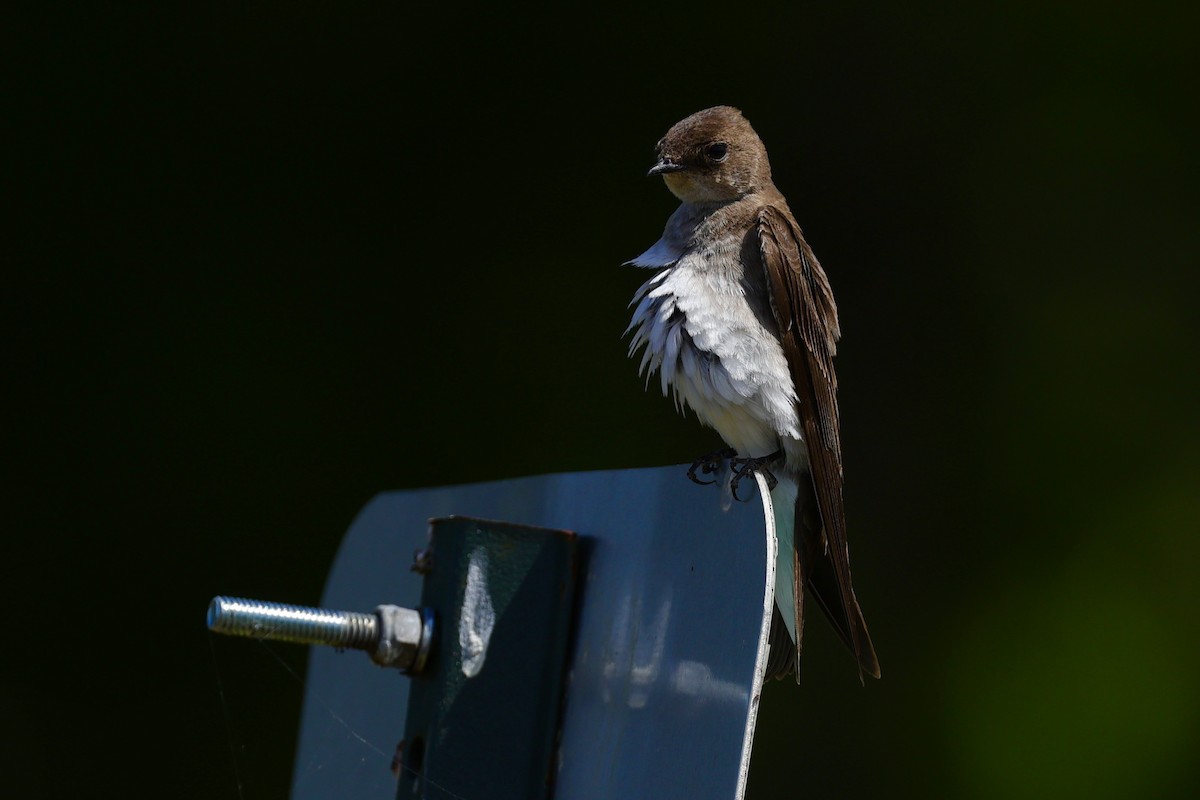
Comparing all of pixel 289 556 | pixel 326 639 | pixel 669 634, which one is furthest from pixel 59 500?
pixel 669 634

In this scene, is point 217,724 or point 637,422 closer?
point 217,724

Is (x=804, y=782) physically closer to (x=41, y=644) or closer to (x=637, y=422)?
(x=637, y=422)

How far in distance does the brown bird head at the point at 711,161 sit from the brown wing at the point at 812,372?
18 centimetres

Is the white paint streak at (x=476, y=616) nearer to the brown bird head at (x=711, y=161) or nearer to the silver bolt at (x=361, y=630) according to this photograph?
the silver bolt at (x=361, y=630)

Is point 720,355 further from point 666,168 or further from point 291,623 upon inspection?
point 291,623

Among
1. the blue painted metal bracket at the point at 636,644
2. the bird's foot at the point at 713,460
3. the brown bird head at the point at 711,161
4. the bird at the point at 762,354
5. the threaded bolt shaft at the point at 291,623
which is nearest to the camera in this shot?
the blue painted metal bracket at the point at 636,644

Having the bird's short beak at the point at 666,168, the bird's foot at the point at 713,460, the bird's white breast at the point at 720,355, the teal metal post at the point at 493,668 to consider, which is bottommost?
the teal metal post at the point at 493,668

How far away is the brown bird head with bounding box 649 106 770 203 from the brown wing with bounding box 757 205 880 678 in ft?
0.58

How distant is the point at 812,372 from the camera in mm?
2256

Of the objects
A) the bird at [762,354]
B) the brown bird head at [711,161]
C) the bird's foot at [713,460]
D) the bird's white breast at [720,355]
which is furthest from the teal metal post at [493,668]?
the brown bird head at [711,161]

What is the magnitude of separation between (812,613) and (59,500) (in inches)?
93.2

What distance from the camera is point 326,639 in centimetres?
136

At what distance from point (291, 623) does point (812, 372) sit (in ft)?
3.87

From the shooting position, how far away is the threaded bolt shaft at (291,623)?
1.28 metres
